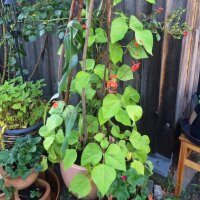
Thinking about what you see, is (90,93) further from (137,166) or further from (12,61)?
(12,61)

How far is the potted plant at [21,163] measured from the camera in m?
1.81

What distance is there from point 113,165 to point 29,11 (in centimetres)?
114

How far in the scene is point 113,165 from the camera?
154cm

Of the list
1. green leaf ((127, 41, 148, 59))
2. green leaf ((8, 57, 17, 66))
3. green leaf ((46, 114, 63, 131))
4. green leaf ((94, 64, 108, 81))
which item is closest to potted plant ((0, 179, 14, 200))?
green leaf ((46, 114, 63, 131))

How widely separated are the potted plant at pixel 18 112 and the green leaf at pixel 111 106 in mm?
709

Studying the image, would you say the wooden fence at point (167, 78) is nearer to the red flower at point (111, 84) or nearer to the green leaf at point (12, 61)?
the red flower at point (111, 84)

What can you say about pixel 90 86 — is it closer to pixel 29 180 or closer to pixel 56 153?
pixel 56 153

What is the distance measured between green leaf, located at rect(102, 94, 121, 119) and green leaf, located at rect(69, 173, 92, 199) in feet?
1.25

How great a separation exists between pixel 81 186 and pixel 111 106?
461 millimetres

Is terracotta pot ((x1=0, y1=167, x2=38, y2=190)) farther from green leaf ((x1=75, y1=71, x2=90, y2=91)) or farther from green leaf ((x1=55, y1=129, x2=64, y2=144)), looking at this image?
green leaf ((x1=75, y1=71, x2=90, y2=91))

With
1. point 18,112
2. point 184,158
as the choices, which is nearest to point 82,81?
point 18,112

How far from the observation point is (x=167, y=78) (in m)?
1.96

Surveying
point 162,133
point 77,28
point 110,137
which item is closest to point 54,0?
point 77,28

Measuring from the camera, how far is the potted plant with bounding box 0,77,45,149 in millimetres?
2072
